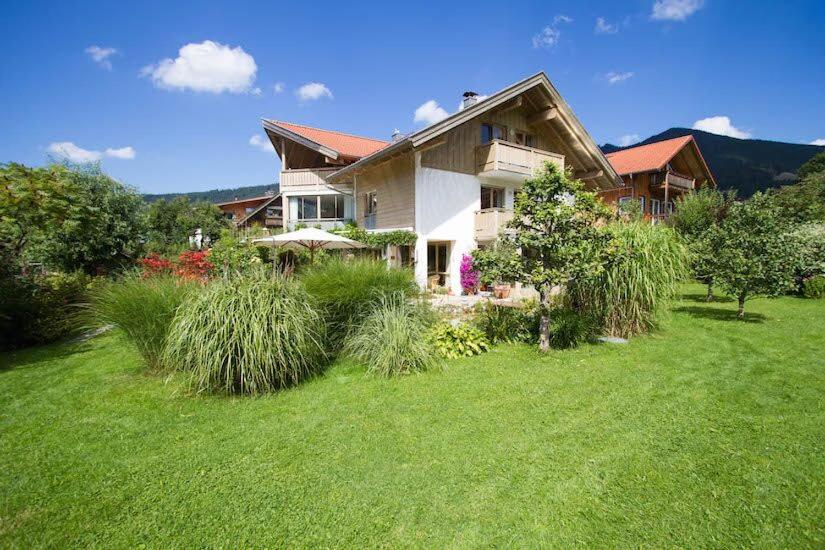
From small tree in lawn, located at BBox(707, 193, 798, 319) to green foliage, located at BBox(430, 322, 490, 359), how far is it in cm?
762

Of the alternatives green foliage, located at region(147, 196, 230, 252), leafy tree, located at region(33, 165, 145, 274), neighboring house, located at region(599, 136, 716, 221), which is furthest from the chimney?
green foliage, located at region(147, 196, 230, 252)

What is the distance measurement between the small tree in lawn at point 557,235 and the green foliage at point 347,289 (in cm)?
253

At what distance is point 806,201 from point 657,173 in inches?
325

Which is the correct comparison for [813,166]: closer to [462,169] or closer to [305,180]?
[462,169]

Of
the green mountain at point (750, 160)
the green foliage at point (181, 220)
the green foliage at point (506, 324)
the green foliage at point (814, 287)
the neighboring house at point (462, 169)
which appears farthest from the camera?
the green mountain at point (750, 160)

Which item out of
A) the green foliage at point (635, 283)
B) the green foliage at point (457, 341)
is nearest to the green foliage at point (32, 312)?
the green foliage at point (457, 341)

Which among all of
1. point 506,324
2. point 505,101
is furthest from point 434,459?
point 505,101

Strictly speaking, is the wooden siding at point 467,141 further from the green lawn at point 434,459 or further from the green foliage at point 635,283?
the green lawn at point 434,459

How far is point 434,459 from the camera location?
352 centimetres

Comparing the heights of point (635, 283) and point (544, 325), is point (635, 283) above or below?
above

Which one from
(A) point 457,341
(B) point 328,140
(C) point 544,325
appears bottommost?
(A) point 457,341

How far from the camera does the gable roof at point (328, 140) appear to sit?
18.5 meters

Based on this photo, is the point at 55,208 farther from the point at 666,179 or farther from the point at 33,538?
the point at 666,179

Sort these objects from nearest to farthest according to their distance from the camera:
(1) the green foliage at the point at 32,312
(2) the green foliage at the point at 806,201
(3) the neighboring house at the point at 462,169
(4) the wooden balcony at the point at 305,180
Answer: (1) the green foliage at the point at 32,312
(3) the neighboring house at the point at 462,169
(2) the green foliage at the point at 806,201
(4) the wooden balcony at the point at 305,180
